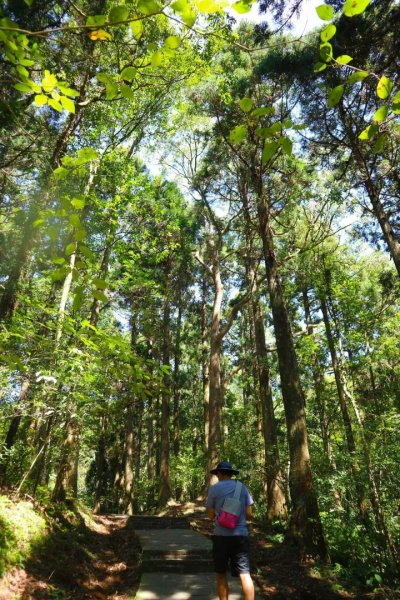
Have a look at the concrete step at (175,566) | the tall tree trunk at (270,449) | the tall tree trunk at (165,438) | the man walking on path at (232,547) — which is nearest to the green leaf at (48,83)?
the man walking on path at (232,547)

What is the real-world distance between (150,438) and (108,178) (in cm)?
2136

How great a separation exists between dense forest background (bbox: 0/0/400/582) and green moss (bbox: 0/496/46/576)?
525 mm

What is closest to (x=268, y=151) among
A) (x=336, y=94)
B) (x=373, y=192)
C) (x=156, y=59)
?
(x=336, y=94)

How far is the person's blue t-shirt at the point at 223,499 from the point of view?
436 centimetres

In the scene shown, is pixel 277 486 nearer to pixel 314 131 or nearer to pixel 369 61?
pixel 314 131

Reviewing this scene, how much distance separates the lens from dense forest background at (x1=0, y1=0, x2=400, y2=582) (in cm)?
202

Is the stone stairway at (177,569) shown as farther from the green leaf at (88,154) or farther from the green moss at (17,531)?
the green leaf at (88,154)

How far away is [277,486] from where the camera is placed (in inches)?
418

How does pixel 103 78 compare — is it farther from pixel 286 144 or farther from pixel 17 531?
pixel 17 531

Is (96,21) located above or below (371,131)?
above

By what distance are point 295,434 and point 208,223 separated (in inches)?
472

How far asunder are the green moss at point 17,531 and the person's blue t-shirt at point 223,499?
2.85 m

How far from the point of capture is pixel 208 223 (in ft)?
57.3

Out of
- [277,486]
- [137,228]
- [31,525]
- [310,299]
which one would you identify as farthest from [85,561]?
[310,299]
